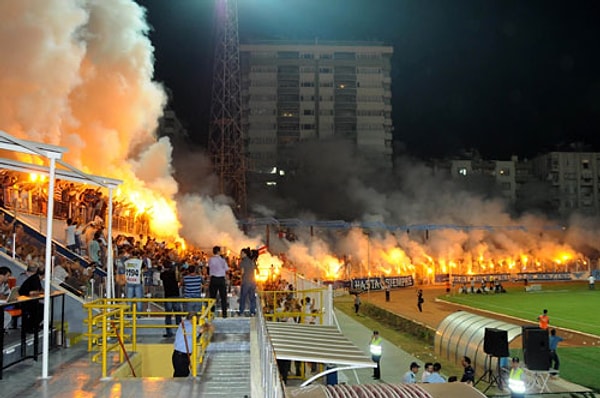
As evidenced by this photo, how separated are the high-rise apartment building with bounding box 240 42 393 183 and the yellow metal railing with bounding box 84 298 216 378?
71827 millimetres

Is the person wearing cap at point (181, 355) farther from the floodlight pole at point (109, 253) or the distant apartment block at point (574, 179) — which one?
the distant apartment block at point (574, 179)

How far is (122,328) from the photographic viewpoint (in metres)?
11.3

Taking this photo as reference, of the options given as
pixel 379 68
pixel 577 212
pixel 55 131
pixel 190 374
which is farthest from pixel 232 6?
pixel 577 212

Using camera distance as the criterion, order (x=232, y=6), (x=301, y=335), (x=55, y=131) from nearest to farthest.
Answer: (x=301, y=335) → (x=55, y=131) → (x=232, y=6)

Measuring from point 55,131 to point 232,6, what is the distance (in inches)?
1566

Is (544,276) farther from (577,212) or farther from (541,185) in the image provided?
(541,185)

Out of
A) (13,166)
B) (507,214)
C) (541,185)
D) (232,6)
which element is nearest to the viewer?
(13,166)

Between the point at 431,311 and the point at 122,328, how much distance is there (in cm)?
2778

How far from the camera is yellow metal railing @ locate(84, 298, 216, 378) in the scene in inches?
383

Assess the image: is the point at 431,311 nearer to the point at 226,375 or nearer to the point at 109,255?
the point at 109,255

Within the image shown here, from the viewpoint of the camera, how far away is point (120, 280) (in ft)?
51.8

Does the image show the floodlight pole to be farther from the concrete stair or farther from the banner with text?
the banner with text

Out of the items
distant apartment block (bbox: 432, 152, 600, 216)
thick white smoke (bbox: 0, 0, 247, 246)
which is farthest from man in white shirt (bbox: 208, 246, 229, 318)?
distant apartment block (bbox: 432, 152, 600, 216)

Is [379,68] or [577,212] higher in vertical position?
[379,68]
